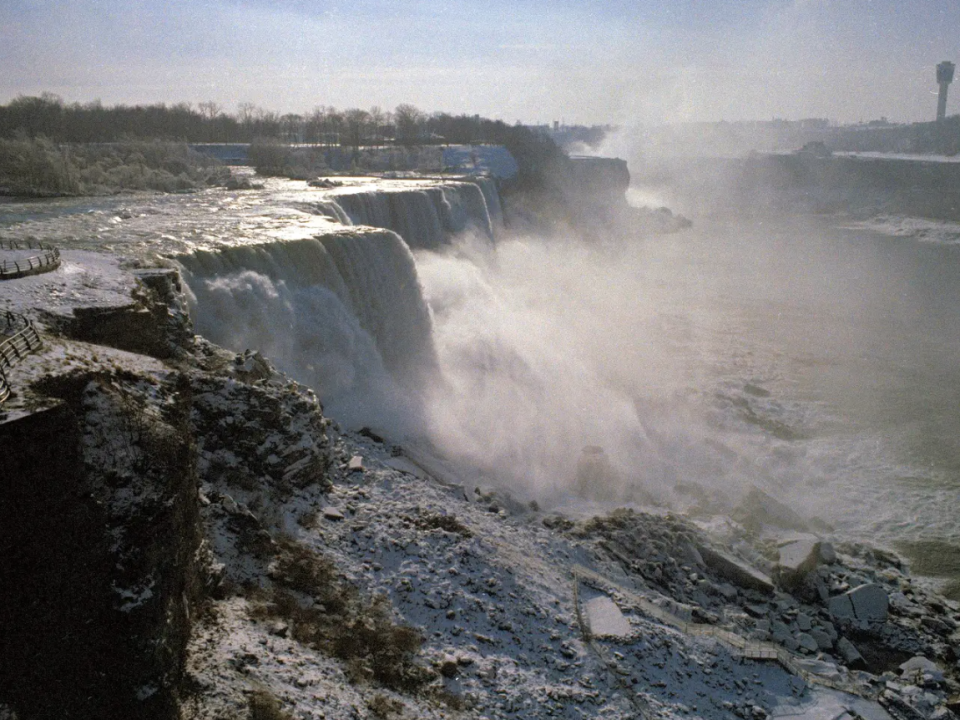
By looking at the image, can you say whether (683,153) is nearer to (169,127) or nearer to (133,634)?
(169,127)

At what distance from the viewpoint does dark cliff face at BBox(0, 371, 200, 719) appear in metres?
5.25

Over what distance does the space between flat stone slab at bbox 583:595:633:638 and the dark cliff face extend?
565 cm

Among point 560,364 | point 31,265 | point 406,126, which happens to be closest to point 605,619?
point 31,265

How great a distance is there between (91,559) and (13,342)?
2.48 m

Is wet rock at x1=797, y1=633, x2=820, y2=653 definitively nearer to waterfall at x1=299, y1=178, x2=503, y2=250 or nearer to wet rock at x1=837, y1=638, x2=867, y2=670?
wet rock at x1=837, y1=638, x2=867, y2=670

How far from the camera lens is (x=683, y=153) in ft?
396

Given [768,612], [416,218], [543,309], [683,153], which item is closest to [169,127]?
[416,218]

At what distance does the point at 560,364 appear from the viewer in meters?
21.5

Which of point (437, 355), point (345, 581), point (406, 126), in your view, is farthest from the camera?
point (406, 126)

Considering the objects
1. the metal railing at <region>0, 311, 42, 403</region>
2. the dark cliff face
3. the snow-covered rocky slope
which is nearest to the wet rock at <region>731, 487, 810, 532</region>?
the snow-covered rocky slope

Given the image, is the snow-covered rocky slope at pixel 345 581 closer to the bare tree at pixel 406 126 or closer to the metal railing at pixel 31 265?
the metal railing at pixel 31 265

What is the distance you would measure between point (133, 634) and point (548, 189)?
55.3m

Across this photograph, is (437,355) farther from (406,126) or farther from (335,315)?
(406,126)

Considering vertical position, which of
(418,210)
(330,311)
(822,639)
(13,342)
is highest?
(418,210)
